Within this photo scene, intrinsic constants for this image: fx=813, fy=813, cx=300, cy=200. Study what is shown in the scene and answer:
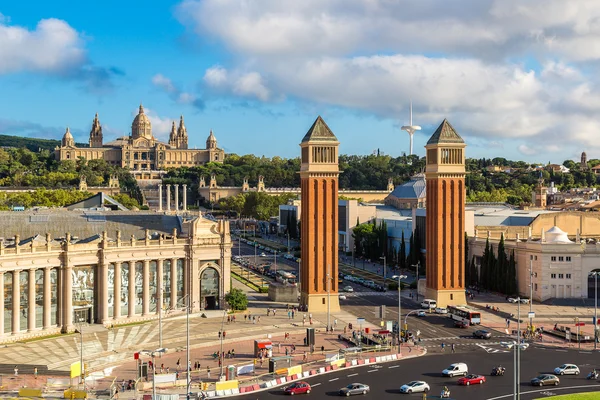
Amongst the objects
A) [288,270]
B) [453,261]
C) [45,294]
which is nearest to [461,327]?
[453,261]

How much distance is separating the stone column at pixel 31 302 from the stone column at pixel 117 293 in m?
10.6

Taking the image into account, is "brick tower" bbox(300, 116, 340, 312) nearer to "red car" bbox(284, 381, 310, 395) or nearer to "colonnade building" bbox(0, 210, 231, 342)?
"colonnade building" bbox(0, 210, 231, 342)

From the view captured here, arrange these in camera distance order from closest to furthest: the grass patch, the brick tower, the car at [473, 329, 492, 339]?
the grass patch, the car at [473, 329, 492, 339], the brick tower

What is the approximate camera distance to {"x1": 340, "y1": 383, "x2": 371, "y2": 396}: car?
2613 inches

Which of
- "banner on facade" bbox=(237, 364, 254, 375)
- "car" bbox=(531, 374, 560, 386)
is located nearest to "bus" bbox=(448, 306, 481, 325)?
"car" bbox=(531, 374, 560, 386)

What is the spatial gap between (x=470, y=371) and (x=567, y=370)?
8.63 metres

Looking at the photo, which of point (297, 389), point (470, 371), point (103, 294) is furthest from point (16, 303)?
point (470, 371)

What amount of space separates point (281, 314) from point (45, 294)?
1231 inches

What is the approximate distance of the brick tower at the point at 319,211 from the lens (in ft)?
370

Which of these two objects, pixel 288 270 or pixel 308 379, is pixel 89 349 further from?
pixel 288 270

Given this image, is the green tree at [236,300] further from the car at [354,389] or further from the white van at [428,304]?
the car at [354,389]

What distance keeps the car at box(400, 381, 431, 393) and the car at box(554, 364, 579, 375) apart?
1421 centimetres

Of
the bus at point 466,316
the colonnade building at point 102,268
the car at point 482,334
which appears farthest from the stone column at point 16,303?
the bus at point 466,316

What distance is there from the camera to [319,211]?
376 ft
